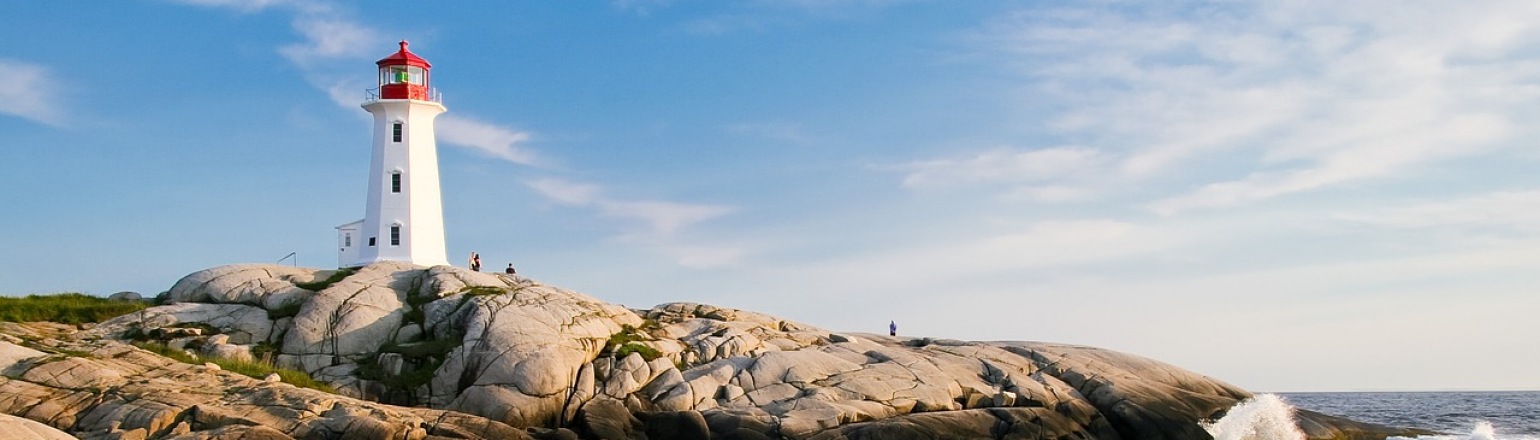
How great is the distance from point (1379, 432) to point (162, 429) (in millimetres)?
35304

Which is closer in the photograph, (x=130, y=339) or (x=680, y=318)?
(x=130, y=339)

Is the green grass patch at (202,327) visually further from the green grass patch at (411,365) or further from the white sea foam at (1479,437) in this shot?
the white sea foam at (1479,437)

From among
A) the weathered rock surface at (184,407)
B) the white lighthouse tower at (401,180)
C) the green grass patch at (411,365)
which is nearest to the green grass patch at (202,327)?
the green grass patch at (411,365)

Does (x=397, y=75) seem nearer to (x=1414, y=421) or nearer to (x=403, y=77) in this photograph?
(x=403, y=77)

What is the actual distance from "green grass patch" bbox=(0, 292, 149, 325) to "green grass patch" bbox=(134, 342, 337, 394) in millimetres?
3683

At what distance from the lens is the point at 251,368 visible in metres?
33.2

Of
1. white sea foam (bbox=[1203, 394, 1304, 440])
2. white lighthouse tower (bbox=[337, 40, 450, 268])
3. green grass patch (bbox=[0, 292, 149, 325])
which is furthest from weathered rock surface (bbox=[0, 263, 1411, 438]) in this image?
white lighthouse tower (bbox=[337, 40, 450, 268])

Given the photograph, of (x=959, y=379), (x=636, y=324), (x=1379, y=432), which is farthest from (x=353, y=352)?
(x=1379, y=432)

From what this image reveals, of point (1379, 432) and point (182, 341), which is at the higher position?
point (182, 341)

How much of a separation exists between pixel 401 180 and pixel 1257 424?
2961 cm

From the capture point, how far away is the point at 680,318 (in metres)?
40.3

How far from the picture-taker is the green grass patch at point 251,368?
3288 centimetres

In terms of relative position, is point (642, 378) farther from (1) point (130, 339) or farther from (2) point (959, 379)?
(1) point (130, 339)

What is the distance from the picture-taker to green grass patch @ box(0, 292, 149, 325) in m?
36.9
